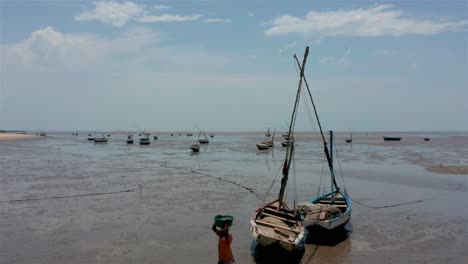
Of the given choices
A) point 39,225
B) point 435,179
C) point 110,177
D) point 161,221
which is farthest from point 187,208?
point 435,179

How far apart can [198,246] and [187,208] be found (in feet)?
20.1

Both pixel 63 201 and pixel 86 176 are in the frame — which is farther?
pixel 86 176

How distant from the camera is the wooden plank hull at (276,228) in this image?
12367 millimetres

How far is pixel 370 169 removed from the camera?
123 feet

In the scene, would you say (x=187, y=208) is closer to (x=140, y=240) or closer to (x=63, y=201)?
(x=140, y=240)

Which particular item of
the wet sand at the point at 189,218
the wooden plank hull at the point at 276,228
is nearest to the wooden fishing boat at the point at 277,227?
the wooden plank hull at the point at 276,228

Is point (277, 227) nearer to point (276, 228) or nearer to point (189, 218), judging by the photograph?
point (276, 228)

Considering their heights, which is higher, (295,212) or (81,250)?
(295,212)

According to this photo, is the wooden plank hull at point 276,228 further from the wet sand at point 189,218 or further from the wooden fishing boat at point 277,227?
the wet sand at point 189,218

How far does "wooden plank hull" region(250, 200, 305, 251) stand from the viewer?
12367 mm

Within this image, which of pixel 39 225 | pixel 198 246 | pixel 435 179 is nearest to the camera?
pixel 198 246

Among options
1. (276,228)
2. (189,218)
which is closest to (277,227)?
(276,228)

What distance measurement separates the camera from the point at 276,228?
13555 mm

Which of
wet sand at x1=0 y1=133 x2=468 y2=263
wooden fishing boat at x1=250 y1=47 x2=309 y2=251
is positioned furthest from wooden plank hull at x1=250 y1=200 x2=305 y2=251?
wet sand at x1=0 y1=133 x2=468 y2=263
